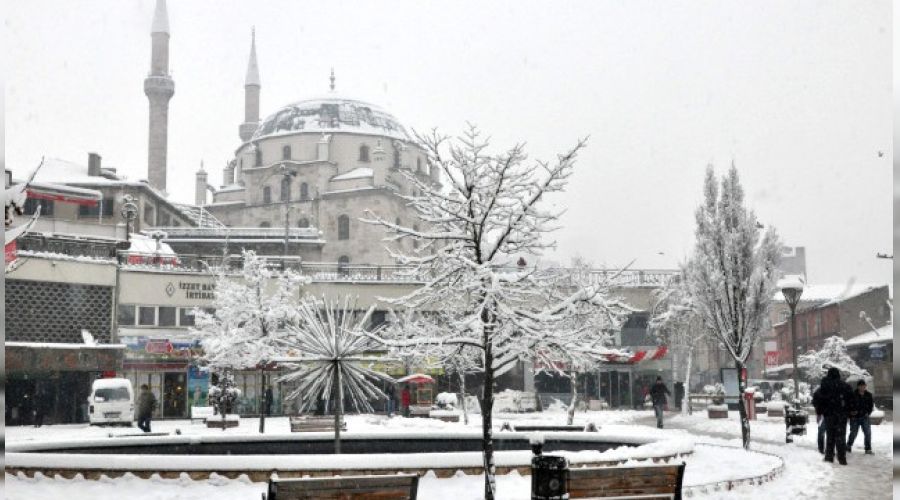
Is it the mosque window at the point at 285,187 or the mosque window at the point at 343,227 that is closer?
the mosque window at the point at 343,227

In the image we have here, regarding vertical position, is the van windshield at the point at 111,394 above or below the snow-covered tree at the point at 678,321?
below

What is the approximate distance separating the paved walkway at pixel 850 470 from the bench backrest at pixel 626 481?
359 centimetres

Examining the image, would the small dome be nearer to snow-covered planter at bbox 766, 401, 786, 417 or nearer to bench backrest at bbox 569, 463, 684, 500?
snow-covered planter at bbox 766, 401, 786, 417

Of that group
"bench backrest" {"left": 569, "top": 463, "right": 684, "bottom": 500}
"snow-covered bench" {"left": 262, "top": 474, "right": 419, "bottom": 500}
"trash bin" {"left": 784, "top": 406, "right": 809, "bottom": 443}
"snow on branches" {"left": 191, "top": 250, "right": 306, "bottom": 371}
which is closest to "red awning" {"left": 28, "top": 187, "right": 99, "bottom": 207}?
"snow on branches" {"left": 191, "top": 250, "right": 306, "bottom": 371}

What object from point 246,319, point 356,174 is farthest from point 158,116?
point 246,319

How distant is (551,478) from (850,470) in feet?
27.4

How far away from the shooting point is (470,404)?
40.0 metres

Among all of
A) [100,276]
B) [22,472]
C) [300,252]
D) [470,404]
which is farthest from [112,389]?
[300,252]

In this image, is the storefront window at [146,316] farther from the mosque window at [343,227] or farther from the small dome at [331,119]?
the small dome at [331,119]

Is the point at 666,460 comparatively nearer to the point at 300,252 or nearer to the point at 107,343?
the point at 107,343

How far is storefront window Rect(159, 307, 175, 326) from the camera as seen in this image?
39.7m

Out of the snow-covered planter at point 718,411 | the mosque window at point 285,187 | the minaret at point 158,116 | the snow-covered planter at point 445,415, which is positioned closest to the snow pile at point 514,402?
the snow-covered planter at point 445,415

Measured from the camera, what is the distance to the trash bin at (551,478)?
7312 millimetres

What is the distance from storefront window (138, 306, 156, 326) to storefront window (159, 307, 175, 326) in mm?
336
